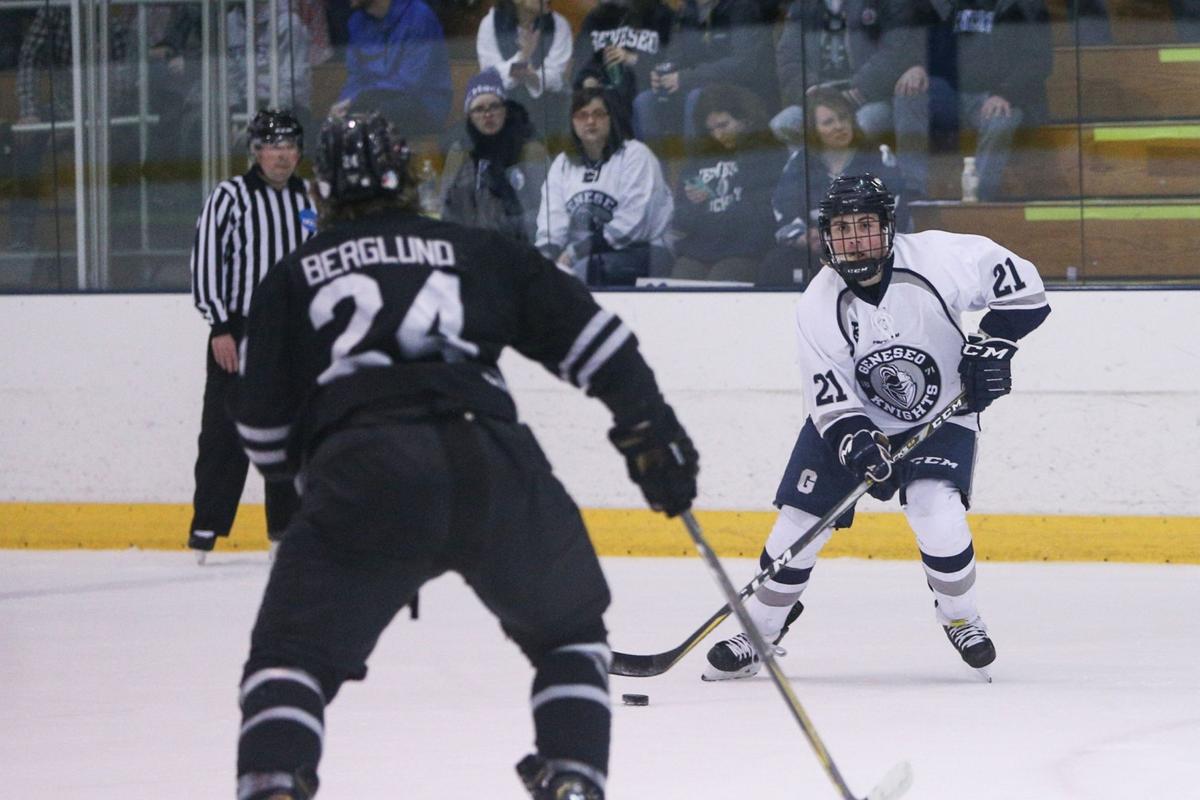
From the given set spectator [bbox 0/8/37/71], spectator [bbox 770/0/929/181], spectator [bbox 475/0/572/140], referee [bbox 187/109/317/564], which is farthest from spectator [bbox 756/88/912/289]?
spectator [bbox 0/8/37/71]

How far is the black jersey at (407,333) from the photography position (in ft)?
6.11

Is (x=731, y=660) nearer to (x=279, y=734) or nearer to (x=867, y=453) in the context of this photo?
(x=867, y=453)

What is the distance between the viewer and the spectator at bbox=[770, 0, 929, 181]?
4973 mm

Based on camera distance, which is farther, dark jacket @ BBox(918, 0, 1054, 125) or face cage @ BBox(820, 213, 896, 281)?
dark jacket @ BBox(918, 0, 1054, 125)

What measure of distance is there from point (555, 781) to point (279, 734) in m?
0.27

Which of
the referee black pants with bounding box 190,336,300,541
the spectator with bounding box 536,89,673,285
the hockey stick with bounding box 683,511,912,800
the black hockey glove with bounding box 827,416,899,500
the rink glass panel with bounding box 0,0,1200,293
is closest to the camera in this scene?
the hockey stick with bounding box 683,511,912,800

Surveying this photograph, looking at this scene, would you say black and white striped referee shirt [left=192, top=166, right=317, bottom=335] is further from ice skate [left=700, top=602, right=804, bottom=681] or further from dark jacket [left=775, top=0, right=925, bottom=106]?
ice skate [left=700, top=602, right=804, bottom=681]

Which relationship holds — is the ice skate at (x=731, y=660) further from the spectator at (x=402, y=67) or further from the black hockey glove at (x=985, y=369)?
the spectator at (x=402, y=67)

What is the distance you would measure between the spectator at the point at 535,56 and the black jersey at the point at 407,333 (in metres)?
3.24

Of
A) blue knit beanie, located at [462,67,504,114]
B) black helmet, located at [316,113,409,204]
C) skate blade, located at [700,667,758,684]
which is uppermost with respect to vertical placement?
blue knit beanie, located at [462,67,504,114]

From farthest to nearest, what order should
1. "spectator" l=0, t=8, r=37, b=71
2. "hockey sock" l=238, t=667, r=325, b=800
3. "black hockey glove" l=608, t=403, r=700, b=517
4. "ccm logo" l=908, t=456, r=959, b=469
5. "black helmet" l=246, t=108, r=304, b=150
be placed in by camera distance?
1. "spectator" l=0, t=8, r=37, b=71
2. "black helmet" l=246, t=108, r=304, b=150
3. "ccm logo" l=908, t=456, r=959, b=469
4. "black hockey glove" l=608, t=403, r=700, b=517
5. "hockey sock" l=238, t=667, r=325, b=800

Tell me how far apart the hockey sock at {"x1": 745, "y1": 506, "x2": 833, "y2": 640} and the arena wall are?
51.9 inches

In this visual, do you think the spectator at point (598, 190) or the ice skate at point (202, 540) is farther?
the spectator at point (598, 190)

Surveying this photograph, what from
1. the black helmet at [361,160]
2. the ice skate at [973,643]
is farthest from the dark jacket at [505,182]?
the black helmet at [361,160]
